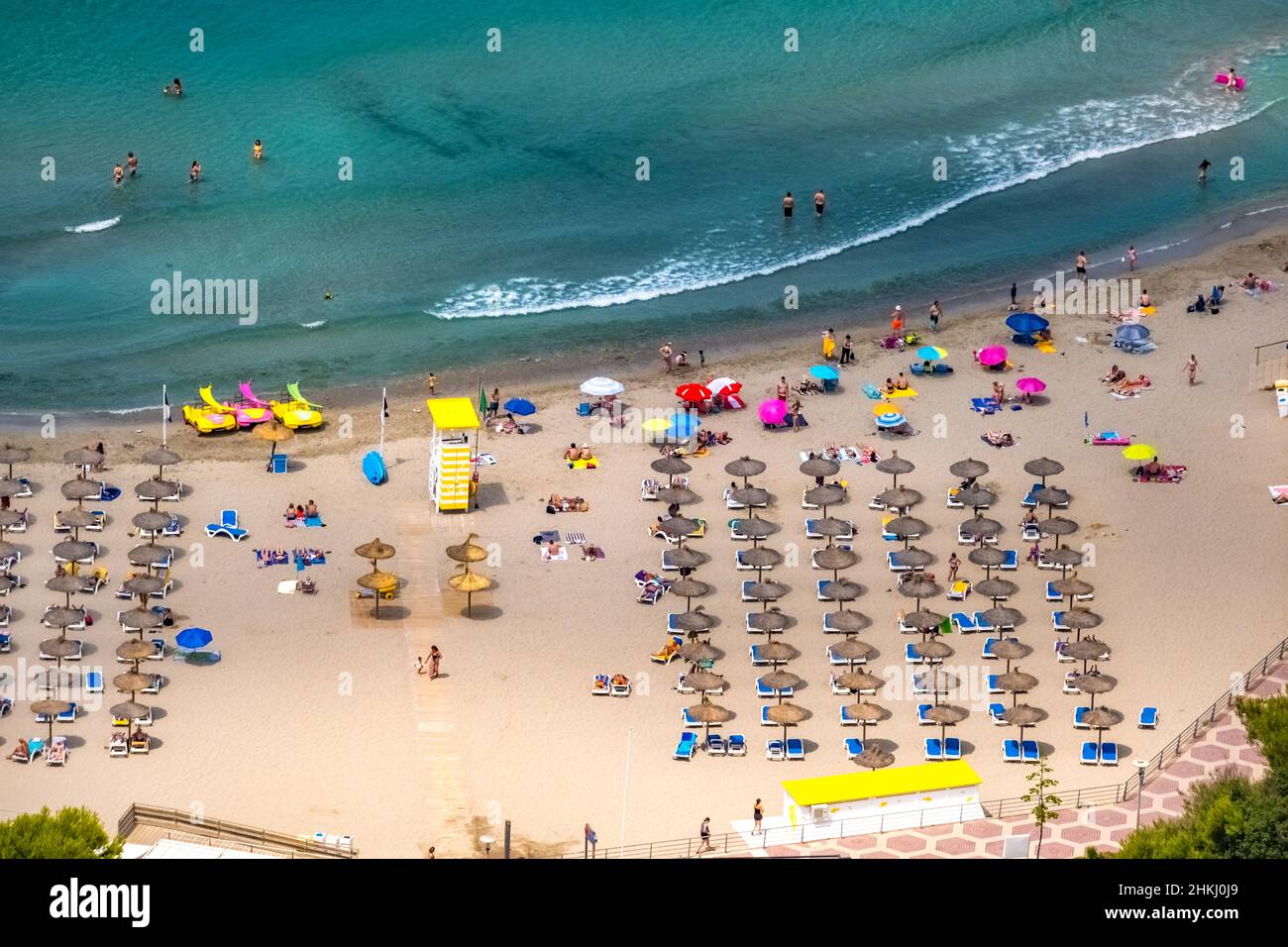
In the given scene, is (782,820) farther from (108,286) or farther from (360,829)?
(108,286)

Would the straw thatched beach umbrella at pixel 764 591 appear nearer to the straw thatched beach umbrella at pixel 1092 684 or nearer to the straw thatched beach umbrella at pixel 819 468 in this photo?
the straw thatched beach umbrella at pixel 819 468

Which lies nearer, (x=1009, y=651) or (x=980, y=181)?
(x=1009, y=651)

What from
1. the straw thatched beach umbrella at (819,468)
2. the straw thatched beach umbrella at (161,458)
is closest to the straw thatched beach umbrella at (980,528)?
the straw thatched beach umbrella at (819,468)

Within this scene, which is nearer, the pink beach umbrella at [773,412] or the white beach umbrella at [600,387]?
the pink beach umbrella at [773,412]

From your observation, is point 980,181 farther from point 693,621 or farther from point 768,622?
point 693,621

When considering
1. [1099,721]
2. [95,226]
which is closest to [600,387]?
[1099,721]

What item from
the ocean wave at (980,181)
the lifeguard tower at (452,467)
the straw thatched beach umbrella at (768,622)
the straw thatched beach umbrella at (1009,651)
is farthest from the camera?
the ocean wave at (980,181)
